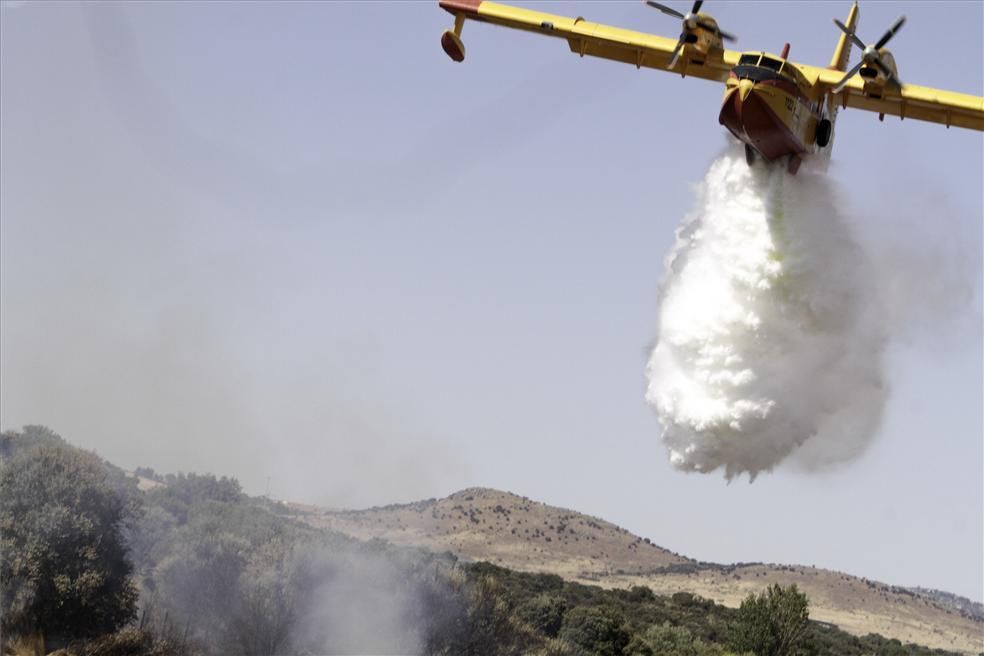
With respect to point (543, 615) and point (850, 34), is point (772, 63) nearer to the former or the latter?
point (850, 34)

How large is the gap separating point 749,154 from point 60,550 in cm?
2737

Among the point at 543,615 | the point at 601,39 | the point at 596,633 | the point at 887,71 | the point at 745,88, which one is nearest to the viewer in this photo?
the point at 745,88

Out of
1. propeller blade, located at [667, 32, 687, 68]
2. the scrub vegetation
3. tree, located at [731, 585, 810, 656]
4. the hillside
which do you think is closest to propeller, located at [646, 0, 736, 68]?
propeller blade, located at [667, 32, 687, 68]

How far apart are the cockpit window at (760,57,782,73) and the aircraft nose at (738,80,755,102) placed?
85cm

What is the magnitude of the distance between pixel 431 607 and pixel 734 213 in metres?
23.9

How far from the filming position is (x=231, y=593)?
49375mm

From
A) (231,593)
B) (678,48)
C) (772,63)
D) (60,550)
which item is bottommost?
(231,593)

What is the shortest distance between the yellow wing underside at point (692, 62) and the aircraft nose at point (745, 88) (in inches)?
140

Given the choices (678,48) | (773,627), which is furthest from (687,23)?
(773,627)

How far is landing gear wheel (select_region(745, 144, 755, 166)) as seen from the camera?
3544 cm

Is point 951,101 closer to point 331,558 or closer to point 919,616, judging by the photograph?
point 331,558

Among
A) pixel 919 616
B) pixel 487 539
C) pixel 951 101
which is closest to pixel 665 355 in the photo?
pixel 951 101

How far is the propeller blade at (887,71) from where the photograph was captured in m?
34.2

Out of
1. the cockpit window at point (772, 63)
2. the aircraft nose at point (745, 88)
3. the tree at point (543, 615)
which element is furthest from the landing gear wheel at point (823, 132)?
the tree at point (543, 615)
